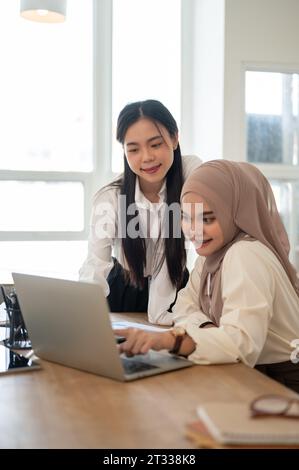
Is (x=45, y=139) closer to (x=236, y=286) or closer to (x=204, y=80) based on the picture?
(x=204, y=80)

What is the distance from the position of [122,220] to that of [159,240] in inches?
5.9

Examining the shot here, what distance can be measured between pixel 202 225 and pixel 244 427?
0.69 metres

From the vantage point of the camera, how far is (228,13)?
12.7 ft

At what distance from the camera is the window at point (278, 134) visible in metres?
4.04

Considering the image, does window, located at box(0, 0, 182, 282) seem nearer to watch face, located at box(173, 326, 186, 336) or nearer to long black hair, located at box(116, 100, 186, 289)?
long black hair, located at box(116, 100, 186, 289)

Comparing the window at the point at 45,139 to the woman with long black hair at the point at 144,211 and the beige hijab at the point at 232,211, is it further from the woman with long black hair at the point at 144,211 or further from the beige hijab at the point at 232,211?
the beige hijab at the point at 232,211

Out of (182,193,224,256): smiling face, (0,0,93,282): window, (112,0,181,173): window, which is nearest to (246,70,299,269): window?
(112,0,181,173): window

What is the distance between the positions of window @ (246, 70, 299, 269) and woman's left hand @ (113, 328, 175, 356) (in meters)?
2.92

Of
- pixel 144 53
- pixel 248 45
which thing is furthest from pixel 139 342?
pixel 144 53

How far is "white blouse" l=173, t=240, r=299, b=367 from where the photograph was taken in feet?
4.23

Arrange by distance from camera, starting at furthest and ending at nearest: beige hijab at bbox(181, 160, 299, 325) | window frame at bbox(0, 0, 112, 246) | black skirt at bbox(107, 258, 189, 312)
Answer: window frame at bbox(0, 0, 112, 246) < black skirt at bbox(107, 258, 189, 312) < beige hijab at bbox(181, 160, 299, 325)

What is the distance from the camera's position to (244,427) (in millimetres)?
843

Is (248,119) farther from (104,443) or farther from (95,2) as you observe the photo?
(104,443)
